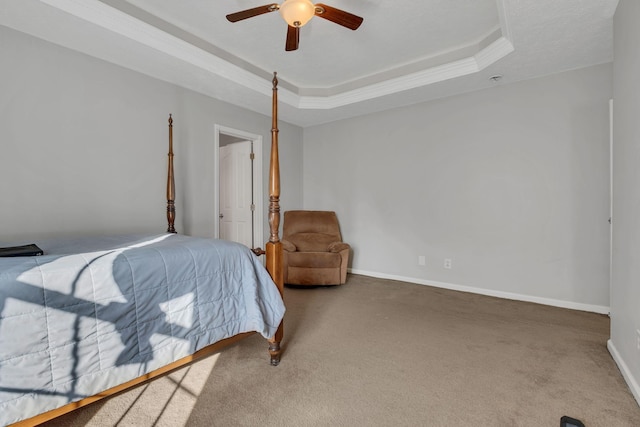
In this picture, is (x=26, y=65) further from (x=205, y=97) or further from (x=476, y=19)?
(x=476, y=19)

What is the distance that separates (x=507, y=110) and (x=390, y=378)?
10.3 ft

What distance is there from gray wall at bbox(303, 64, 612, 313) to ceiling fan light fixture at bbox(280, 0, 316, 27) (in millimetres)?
2497

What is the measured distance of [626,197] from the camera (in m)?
1.89

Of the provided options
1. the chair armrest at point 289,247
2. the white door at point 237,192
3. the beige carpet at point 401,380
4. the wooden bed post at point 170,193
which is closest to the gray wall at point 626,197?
the beige carpet at point 401,380

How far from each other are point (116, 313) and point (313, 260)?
2.57m

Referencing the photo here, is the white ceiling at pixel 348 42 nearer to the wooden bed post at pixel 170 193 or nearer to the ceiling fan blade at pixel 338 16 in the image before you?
the ceiling fan blade at pixel 338 16

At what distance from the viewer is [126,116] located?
3055 mm

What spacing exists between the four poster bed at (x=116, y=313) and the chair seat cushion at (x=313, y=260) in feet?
5.72

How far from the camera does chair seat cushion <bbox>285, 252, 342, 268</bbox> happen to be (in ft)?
12.6

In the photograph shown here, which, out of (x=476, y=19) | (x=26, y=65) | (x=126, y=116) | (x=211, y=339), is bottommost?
(x=211, y=339)

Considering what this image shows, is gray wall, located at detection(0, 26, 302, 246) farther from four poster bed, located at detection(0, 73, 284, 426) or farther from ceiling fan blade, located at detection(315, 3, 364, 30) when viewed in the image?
ceiling fan blade, located at detection(315, 3, 364, 30)

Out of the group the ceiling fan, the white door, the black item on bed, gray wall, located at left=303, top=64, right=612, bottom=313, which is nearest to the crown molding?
gray wall, located at left=303, top=64, right=612, bottom=313

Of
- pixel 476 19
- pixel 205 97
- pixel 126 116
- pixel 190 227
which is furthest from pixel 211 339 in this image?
pixel 476 19

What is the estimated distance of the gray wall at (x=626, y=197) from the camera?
1.72 metres
